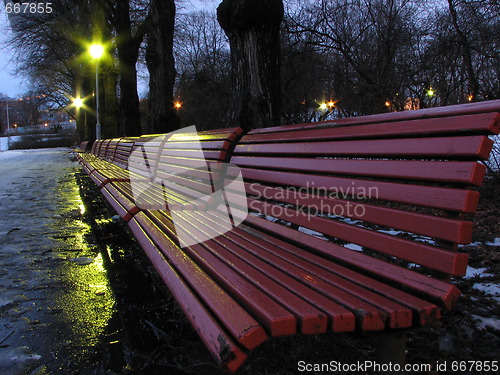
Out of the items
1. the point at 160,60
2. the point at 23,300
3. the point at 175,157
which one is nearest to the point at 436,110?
the point at 23,300

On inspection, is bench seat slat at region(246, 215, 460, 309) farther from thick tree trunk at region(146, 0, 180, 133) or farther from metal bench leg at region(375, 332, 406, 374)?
thick tree trunk at region(146, 0, 180, 133)

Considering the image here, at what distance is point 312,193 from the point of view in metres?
2.02

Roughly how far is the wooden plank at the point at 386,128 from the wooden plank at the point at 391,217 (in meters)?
0.31

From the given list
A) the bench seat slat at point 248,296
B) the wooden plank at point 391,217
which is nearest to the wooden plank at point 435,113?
the wooden plank at point 391,217

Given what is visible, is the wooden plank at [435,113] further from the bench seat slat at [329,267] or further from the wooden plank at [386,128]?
the bench seat slat at [329,267]

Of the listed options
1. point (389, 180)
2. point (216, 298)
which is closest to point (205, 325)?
point (216, 298)

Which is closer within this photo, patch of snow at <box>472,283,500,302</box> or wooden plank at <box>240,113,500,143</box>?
wooden plank at <box>240,113,500,143</box>

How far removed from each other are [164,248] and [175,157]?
2.11 metres

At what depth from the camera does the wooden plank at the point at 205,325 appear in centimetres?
109

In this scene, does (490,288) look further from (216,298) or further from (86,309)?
(86,309)

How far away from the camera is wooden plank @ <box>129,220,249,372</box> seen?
3.59 feet

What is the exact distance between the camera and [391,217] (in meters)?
1.48

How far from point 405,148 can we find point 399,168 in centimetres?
8

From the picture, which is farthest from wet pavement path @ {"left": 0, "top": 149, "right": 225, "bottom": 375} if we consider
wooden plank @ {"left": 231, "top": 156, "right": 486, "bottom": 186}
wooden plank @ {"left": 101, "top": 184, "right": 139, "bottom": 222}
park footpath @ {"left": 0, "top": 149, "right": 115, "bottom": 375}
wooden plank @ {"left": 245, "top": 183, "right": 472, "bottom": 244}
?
wooden plank @ {"left": 231, "top": 156, "right": 486, "bottom": 186}
